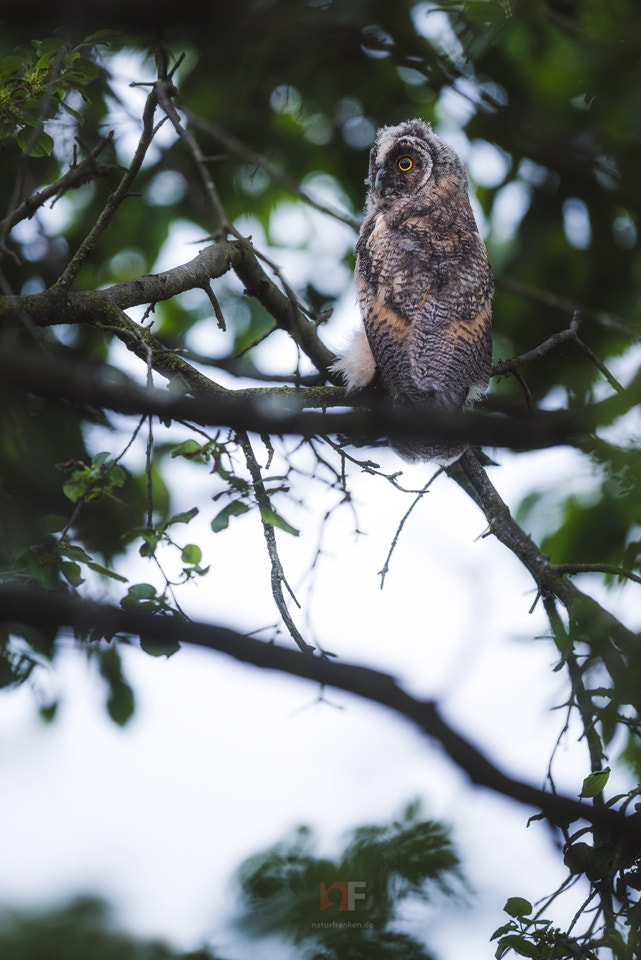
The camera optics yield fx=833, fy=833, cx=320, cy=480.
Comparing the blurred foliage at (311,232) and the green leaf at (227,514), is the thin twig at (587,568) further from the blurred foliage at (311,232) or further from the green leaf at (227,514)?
the green leaf at (227,514)

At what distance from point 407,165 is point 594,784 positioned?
3.29 m

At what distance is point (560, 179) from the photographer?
3.76 meters

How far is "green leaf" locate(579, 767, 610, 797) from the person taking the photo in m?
1.89

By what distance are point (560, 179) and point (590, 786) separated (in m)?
2.81

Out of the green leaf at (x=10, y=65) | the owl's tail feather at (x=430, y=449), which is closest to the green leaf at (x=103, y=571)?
the owl's tail feather at (x=430, y=449)

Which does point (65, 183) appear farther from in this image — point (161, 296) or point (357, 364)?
point (357, 364)

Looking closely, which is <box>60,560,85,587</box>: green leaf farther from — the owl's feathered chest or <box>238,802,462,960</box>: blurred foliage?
the owl's feathered chest

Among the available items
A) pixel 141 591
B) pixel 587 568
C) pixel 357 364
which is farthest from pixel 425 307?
pixel 141 591

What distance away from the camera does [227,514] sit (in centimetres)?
211

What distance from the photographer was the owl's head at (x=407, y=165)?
Result: 4.21 meters

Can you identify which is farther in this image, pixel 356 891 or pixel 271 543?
pixel 271 543

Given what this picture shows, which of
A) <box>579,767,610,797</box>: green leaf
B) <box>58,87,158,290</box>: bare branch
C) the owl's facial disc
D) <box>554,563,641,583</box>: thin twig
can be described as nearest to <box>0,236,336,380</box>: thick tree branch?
<box>58,87,158,290</box>: bare branch

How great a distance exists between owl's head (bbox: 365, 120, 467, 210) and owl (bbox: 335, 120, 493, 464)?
0.11 meters

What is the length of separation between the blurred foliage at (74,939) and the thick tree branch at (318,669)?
0.26 metres
